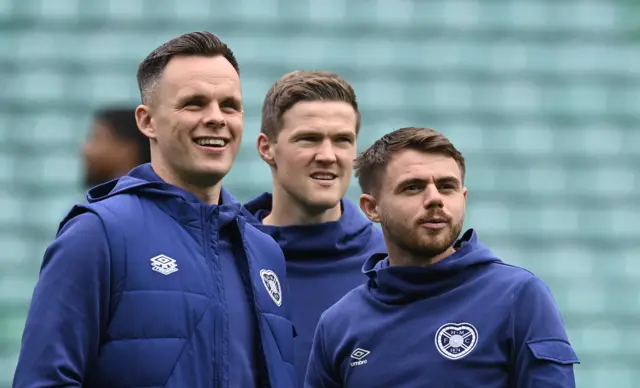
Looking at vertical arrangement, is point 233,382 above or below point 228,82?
below

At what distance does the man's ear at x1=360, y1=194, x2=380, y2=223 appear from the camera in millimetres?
4210

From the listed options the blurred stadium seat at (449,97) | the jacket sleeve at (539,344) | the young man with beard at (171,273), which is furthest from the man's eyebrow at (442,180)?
the blurred stadium seat at (449,97)

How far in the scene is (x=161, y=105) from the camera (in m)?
3.93

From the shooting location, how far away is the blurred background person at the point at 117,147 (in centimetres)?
466

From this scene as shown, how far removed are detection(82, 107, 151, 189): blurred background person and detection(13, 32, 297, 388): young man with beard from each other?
64cm

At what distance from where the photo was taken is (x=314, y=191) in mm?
4824

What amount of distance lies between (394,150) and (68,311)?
40.8 inches

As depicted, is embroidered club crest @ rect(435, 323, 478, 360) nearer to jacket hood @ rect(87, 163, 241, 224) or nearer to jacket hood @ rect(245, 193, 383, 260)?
jacket hood @ rect(87, 163, 241, 224)

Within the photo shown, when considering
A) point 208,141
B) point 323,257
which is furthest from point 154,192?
point 323,257

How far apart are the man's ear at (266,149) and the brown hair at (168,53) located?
3.27 ft

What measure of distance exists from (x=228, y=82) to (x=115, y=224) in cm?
51

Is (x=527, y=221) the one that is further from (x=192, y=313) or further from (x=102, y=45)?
(x=192, y=313)

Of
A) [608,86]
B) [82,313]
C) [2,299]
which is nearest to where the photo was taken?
[82,313]

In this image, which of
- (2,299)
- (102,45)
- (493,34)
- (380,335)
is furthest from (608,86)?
(380,335)
